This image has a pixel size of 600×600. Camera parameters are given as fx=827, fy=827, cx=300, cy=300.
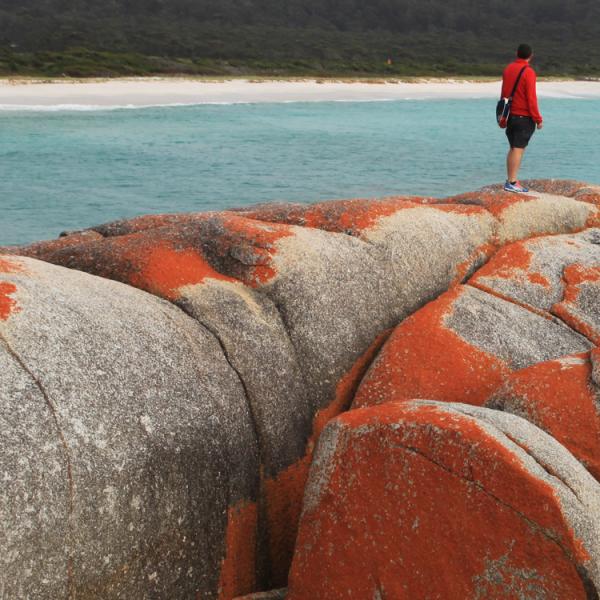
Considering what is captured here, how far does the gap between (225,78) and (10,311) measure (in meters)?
54.9

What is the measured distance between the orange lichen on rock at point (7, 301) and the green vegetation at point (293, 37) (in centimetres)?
4869

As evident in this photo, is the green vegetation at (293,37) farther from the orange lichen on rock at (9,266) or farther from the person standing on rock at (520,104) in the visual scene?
the orange lichen on rock at (9,266)

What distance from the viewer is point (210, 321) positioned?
17.5 feet

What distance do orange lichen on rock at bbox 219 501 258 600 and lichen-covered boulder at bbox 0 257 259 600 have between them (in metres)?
0.01

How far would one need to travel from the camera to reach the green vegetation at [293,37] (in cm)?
6266

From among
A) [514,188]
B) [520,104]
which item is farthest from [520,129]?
[514,188]

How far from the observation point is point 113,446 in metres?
4.21

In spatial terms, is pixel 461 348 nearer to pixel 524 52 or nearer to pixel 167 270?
pixel 167 270

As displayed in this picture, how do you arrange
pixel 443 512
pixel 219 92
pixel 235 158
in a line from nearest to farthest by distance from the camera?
1. pixel 443 512
2. pixel 235 158
3. pixel 219 92

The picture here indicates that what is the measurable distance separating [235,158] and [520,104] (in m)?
21.4

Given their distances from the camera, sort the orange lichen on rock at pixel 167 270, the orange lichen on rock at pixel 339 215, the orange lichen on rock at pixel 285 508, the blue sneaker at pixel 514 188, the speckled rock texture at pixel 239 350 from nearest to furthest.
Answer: the speckled rock texture at pixel 239 350
the orange lichen on rock at pixel 285 508
the orange lichen on rock at pixel 167 270
the orange lichen on rock at pixel 339 215
the blue sneaker at pixel 514 188

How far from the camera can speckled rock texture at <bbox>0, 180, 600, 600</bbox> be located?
13.6ft

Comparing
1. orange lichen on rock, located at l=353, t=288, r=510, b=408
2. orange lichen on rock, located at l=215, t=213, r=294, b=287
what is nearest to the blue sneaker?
orange lichen on rock, located at l=353, t=288, r=510, b=408

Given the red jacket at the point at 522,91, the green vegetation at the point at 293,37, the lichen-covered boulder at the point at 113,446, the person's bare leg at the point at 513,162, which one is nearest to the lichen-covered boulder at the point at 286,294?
the lichen-covered boulder at the point at 113,446
